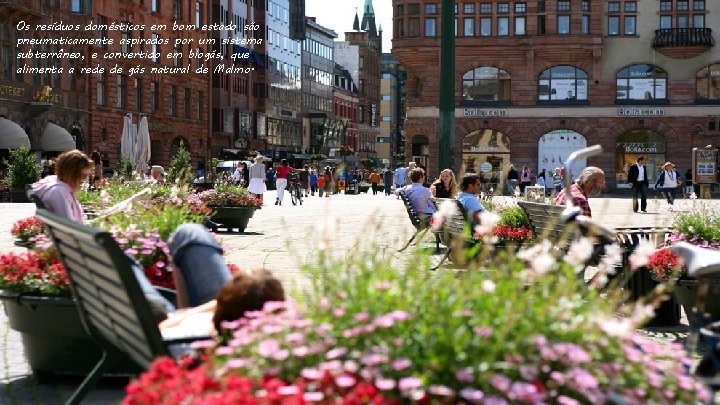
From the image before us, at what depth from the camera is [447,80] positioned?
1903 cm

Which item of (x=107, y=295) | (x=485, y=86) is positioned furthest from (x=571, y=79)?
(x=107, y=295)

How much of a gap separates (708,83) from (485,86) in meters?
11.7

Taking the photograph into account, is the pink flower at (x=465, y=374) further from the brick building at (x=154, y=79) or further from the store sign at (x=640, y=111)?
the store sign at (x=640, y=111)

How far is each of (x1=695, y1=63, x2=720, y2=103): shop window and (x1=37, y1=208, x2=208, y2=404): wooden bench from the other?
211 feet

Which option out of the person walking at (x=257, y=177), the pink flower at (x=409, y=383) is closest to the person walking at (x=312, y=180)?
the person walking at (x=257, y=177)

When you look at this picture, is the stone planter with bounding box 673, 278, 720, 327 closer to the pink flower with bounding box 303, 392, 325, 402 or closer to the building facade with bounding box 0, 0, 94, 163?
the pink flower with bounding box 303, 392, 325, 402

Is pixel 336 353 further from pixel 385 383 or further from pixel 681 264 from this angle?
pixel 681 264

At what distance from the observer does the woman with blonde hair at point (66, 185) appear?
29.3ft

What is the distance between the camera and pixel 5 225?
927 inches

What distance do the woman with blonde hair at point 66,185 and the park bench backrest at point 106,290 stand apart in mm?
4003

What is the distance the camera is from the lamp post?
1878 cm

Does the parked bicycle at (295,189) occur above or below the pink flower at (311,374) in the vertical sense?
below

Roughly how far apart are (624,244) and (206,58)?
2602 inches

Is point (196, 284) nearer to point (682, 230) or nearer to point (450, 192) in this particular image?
point (682, 230)
